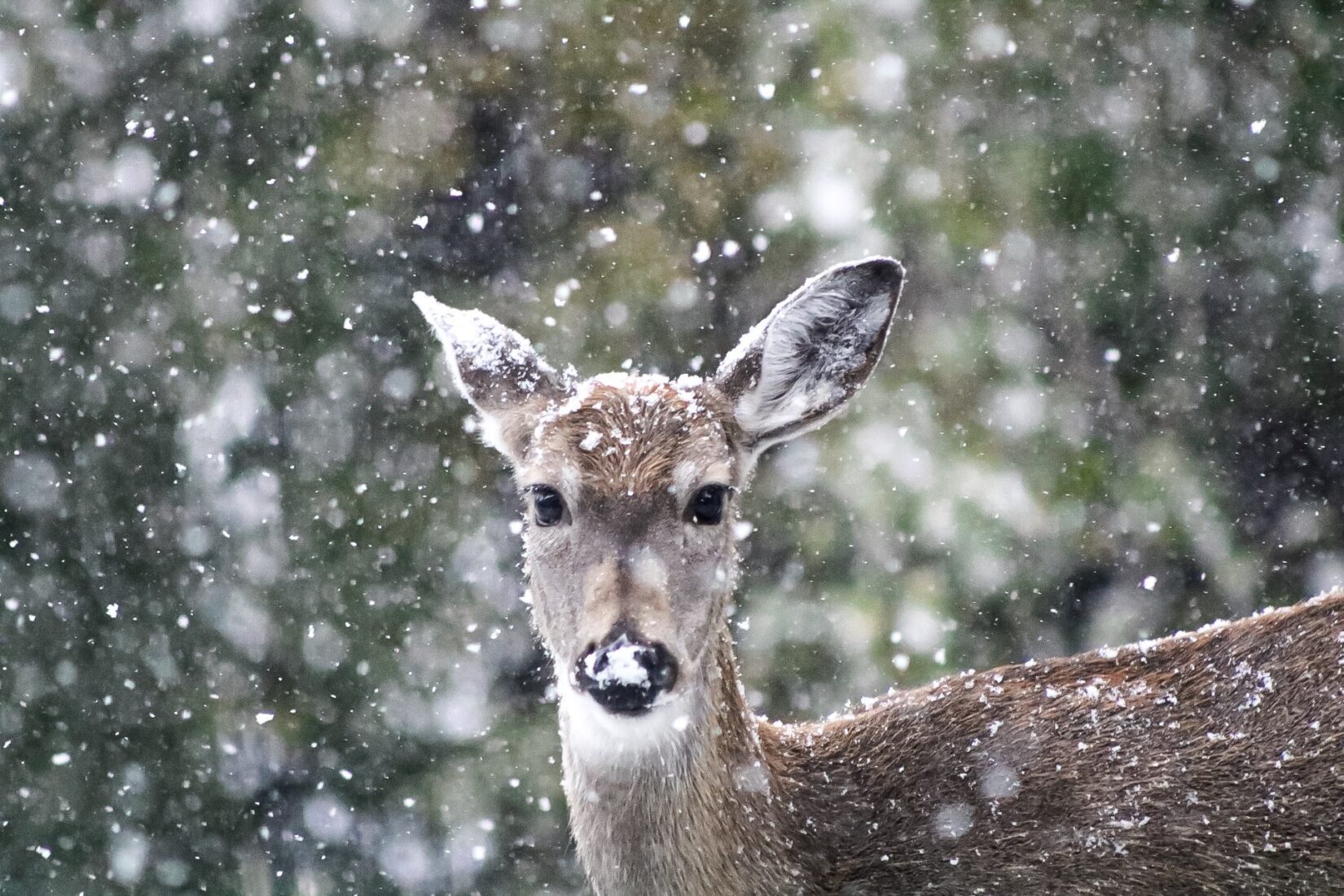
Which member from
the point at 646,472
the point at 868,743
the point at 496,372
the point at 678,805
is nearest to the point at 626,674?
the point at 678,805

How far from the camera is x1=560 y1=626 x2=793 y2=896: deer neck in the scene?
4.01 meters

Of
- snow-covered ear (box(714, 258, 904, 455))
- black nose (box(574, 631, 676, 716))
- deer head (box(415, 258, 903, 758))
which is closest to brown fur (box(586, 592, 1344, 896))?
deer head (box(415, 258, 903, 758))

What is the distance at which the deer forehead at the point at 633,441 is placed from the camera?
13.5 feet

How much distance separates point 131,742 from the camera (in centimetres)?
713

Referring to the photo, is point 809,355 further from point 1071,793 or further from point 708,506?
point 1071,793

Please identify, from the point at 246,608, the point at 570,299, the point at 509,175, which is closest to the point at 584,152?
the point at 509,175

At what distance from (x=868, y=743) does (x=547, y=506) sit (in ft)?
3.41

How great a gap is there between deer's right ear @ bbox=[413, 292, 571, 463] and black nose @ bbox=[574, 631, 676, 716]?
102cm

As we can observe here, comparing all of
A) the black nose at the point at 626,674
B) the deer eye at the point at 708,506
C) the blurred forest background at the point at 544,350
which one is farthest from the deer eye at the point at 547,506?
the blurred forest background at the point at 544,350

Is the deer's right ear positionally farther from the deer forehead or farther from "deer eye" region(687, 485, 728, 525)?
"deer eye" region(687, 485, 728, 525)

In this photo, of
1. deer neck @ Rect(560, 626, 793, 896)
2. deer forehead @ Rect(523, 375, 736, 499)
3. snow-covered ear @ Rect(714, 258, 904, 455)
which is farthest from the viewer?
snow-covered ear @ Rect(714, 258, 904, 455)

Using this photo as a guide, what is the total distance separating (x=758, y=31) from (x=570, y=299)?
1.57 m

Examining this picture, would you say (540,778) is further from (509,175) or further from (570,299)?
(509,175)

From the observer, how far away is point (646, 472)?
412 cm
